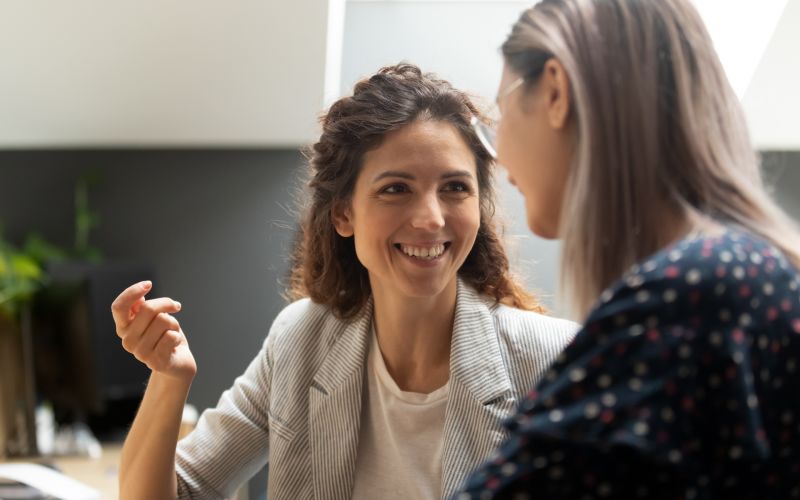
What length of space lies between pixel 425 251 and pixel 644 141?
65cm

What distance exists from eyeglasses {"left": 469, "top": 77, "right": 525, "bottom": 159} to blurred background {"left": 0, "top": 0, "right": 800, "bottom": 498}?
578mm

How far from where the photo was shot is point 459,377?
1.45 meters

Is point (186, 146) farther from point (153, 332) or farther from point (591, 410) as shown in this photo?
point (591, 410)

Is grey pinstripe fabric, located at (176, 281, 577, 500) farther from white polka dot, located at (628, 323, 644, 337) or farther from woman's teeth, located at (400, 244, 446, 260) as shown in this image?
white polka dot, located at (628, 323, 644, 337)

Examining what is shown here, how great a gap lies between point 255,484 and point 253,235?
39.0 inches

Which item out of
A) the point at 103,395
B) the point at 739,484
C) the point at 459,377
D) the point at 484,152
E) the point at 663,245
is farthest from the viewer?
the point at 103,395

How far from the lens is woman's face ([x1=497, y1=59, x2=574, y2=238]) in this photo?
3.06ft

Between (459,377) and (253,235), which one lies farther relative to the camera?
(253,235)

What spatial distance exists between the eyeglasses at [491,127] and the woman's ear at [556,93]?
51 millimetres

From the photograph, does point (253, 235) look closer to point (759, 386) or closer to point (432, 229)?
point (432, 229)

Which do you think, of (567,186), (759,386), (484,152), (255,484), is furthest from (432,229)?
(255,484)

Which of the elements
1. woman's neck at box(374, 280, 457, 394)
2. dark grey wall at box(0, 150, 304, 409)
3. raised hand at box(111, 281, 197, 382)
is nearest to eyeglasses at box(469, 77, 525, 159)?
woman's neck at box(374, 280, 457, 394)

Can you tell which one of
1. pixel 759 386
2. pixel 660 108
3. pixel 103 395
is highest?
pixel 660 108

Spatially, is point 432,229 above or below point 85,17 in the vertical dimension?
below
